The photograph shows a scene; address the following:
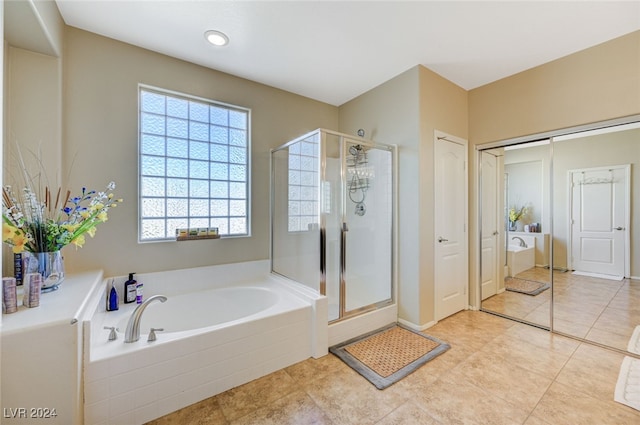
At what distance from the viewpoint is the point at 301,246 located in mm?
2824

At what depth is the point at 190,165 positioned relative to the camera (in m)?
2.73

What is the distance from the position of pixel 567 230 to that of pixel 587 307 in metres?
0.76

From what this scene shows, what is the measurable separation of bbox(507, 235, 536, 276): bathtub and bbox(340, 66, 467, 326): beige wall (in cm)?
108

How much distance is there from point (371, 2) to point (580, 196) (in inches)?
109

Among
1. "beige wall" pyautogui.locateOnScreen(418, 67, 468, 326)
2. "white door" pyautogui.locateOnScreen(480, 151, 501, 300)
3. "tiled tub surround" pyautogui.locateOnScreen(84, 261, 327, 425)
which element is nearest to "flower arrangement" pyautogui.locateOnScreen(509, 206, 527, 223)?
"white door" pyautogui.locateOnScreen(480, 151, 501, 300)

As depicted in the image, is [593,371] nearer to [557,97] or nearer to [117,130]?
[557,97]

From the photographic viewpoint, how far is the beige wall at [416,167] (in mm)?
2746

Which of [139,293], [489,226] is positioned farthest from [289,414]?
[489,226]

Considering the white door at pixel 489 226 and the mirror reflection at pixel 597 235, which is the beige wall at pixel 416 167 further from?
the mirror reflection at pixel 597 235

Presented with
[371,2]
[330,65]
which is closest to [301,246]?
[330,65]

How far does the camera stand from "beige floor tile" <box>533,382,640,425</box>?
1583 mm

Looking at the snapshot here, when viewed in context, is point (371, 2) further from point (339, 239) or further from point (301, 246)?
point (301, 246)

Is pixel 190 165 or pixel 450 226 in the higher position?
pixel 190 165

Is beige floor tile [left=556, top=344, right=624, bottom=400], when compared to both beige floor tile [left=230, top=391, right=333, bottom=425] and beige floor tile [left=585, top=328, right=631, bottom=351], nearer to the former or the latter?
beige floor tile [left=585, top=328, right=631, bottom=351]
